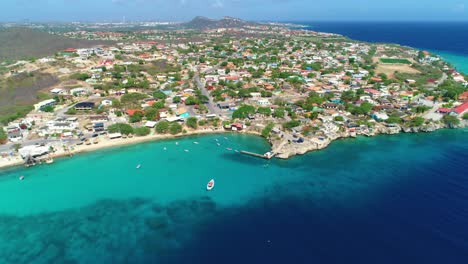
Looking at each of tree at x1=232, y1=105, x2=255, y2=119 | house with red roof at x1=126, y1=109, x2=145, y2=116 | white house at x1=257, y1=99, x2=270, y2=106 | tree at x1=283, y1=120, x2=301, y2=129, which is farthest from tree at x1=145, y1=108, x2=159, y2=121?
tree at x1=283, y1=120, x2=301, y2=129

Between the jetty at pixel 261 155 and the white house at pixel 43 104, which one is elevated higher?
the white house at pixel 43 104

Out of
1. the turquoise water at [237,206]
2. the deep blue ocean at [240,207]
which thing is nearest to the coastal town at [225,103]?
the deep blue ocean at [240,207]

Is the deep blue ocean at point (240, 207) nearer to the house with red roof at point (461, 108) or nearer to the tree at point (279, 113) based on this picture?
the tree at point (279, 113)

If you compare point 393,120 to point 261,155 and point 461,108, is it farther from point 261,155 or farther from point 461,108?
point 261,155

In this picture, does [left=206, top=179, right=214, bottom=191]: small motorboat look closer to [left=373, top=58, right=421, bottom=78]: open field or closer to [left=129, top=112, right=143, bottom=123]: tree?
[left=129, top=112, right=143, bottom=123]: tree

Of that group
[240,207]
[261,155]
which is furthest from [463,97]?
[240,207]

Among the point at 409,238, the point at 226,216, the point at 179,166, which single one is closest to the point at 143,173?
the point at 179,166

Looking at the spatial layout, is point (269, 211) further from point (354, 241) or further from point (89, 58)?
point (89, 58)

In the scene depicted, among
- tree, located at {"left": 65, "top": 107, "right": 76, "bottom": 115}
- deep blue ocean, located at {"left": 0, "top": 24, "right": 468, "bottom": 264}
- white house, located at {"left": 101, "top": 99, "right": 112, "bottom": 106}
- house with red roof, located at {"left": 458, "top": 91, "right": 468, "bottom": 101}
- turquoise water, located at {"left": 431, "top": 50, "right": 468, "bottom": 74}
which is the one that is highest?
turquoise water, located at {"left": 431, "top": 50, "right": 468, "bottom": 74}
